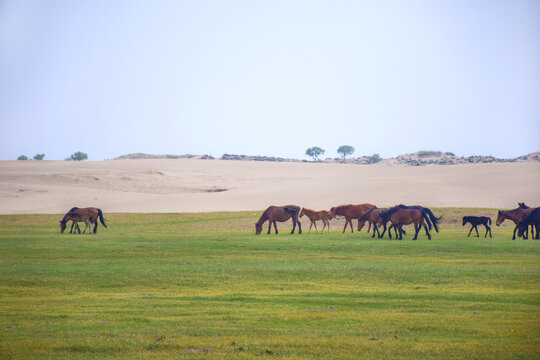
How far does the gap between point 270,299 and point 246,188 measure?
56225 mm

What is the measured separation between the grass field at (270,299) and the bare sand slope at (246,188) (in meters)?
27.3

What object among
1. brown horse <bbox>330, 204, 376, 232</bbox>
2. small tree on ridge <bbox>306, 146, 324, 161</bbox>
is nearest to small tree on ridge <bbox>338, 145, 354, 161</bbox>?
small tree on ridge <bbox>306, 146, 324, 161</bbox>

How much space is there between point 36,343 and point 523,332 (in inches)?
324

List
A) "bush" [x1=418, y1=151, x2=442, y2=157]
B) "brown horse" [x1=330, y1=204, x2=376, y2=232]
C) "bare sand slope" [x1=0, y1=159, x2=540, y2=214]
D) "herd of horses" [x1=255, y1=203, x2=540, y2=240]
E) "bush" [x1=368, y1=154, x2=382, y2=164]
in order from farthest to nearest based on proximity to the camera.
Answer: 1. "bush" [x1=368, y1=154, x2=382, y2=164]
2. "bush" [x1=418, y1=151, x2=442, y2=157]
3. "bare sand slope" [x1=0, y1=159, x2=540, y2=214]
4. "brown horse" [x1=330, y1=204, x2=376, y2=232]
5. "herd of horses" [x1=255, y1=203, x2=540, y2=240]

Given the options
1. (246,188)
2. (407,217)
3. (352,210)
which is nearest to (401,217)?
(407,217)

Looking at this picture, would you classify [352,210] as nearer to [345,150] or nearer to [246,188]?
[246,188]

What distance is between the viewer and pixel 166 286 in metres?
17.5

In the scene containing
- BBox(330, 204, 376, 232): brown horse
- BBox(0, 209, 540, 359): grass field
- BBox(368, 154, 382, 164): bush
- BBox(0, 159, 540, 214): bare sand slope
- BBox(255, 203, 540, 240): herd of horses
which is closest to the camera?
BBox(0, 209, 540, 359): grass field

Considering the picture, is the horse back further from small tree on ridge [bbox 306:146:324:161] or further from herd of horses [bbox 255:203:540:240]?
small tree on ridge [bbox 306:146:324:161]

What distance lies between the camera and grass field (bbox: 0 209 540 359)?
10320 millimetres

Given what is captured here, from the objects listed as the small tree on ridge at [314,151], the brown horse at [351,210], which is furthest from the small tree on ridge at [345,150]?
the brown horse at [351,210]

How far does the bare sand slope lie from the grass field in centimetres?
2735

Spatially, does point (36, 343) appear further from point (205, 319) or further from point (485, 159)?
point (485, 159)

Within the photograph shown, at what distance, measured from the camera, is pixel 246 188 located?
233 feet
